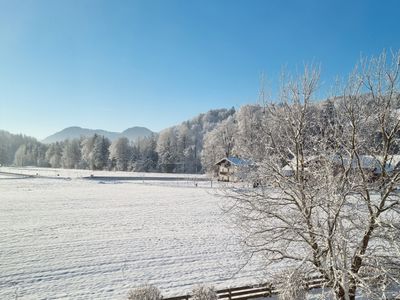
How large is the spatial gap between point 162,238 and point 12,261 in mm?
8817

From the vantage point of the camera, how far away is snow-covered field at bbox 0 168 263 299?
12.1 meters

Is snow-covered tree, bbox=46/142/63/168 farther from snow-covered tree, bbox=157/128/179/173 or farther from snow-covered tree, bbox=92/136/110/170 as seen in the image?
snow-covered tree, bbox=157/128/179/173

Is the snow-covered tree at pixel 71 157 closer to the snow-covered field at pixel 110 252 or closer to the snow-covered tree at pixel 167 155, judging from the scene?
the snow-covered tree at pixel 167 155

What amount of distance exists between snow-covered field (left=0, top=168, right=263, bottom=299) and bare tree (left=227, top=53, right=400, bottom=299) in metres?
2.59

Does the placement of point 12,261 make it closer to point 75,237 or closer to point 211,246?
point 75,237

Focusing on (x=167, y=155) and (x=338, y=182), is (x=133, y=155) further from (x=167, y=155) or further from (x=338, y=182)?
(x=338, y=182)

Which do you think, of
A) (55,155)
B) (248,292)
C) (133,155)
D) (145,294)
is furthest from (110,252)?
(55,155)

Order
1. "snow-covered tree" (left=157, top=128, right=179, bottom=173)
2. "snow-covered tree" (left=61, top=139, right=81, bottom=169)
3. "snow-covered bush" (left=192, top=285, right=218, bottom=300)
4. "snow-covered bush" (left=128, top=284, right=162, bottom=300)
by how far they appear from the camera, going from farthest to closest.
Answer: "snow-covered tree" (left=61, top=139, right=81, bottom=169)
"snow-covered tree" (left=157, top=128, right=179, bottom=173)
"snow-covered bush" (left=192, top=285, right=218, bottom=300)
"snow-covered bush" (left=128, top=284, right=162, bottom=300)

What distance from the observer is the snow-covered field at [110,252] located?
12125mm

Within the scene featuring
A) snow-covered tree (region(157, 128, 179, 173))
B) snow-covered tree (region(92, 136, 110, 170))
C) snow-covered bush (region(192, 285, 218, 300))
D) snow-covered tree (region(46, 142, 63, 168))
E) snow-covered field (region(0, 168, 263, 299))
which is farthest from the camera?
snow-covered tree (region(46, 142, 63, 168))

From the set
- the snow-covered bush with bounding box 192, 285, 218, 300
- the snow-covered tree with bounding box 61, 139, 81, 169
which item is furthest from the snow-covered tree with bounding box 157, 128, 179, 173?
the snow-covered bush with bounding box 192, 285, 218, 300

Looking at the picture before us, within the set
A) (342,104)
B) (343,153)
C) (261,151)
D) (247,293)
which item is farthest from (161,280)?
(342,104)

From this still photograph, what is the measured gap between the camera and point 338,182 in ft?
25.5

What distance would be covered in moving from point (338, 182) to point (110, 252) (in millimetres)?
13665
